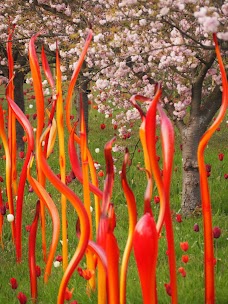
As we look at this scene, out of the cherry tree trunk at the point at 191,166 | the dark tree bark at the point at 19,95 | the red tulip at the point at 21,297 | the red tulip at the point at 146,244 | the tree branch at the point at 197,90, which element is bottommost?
the red tulip at the point at 21,297

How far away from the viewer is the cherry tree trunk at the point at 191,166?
5828mm

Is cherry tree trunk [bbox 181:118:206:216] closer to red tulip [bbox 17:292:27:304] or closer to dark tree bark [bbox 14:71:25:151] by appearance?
red tulip [bbox 17:292:27:304]

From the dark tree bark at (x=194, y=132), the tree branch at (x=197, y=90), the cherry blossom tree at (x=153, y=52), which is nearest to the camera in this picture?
the cherry blossom tree at (x=153, y=52)

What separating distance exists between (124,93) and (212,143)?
13.2 ft

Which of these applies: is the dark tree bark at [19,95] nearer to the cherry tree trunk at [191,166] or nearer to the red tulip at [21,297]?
the cherry tree trunk at [191,166]

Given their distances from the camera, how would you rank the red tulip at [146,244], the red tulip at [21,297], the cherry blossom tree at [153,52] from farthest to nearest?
the cherry blossom tree at [153,52] < the red tulip at [21,297] < the red tulip at [146,244]

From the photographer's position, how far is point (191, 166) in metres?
5.82

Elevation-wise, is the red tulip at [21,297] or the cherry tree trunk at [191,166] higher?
the cherry tree trunk at [191,166]

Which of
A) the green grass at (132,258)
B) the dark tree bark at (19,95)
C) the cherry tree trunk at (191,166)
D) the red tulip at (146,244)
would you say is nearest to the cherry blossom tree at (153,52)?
the cherry tree trunk at (191,166)

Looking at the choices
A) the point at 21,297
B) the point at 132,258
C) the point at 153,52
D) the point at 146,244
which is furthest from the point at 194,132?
the point at 146,244

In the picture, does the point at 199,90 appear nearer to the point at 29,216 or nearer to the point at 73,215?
the point at 73,215

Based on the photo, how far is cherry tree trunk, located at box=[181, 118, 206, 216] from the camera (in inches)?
229

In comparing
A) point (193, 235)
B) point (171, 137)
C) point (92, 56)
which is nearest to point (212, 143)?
point (92, 56)

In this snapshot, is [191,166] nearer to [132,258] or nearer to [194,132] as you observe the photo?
[194,132]
